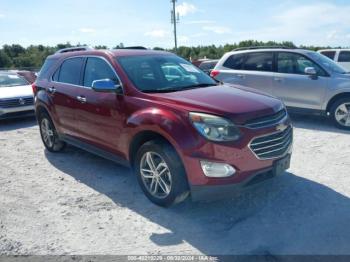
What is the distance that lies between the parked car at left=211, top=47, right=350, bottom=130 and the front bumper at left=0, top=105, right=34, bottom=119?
204 inches

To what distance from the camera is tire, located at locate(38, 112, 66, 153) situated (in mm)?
6309

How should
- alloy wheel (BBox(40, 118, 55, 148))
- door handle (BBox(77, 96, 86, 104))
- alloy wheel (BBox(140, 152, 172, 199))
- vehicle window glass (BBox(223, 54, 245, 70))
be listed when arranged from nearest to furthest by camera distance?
1. alloy wheel (BBox(140, 152, 172, 199))
2. door handle (BBox(77, 96, 86, 104))
3. alloy wheel (BBox(40, 118, 55, 148))
4. vehicle window glass (BBox(223, 54, 245, 70))

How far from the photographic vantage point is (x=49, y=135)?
6.47m

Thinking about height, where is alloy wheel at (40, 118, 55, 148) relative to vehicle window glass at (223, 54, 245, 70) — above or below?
below

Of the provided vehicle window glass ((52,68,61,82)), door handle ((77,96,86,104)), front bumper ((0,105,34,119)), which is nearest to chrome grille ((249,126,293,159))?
door handle ((77,96,86,104))

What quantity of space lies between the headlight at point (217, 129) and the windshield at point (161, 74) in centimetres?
93

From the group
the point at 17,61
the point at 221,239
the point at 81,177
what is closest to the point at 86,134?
the point at 81,177

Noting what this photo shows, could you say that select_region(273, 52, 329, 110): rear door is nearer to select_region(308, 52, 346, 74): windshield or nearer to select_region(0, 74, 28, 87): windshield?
select_region(308, 52, 346, 74): windshield

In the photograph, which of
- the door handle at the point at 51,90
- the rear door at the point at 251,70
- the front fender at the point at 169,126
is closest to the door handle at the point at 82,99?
the door handle at the point at 51,90

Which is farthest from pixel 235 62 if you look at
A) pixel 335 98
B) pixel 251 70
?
pixel 335 98

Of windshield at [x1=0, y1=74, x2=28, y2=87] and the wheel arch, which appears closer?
the wheel arch

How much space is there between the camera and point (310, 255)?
312 cm

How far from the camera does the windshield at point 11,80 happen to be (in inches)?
433

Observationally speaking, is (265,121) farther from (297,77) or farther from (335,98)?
(297,77)
